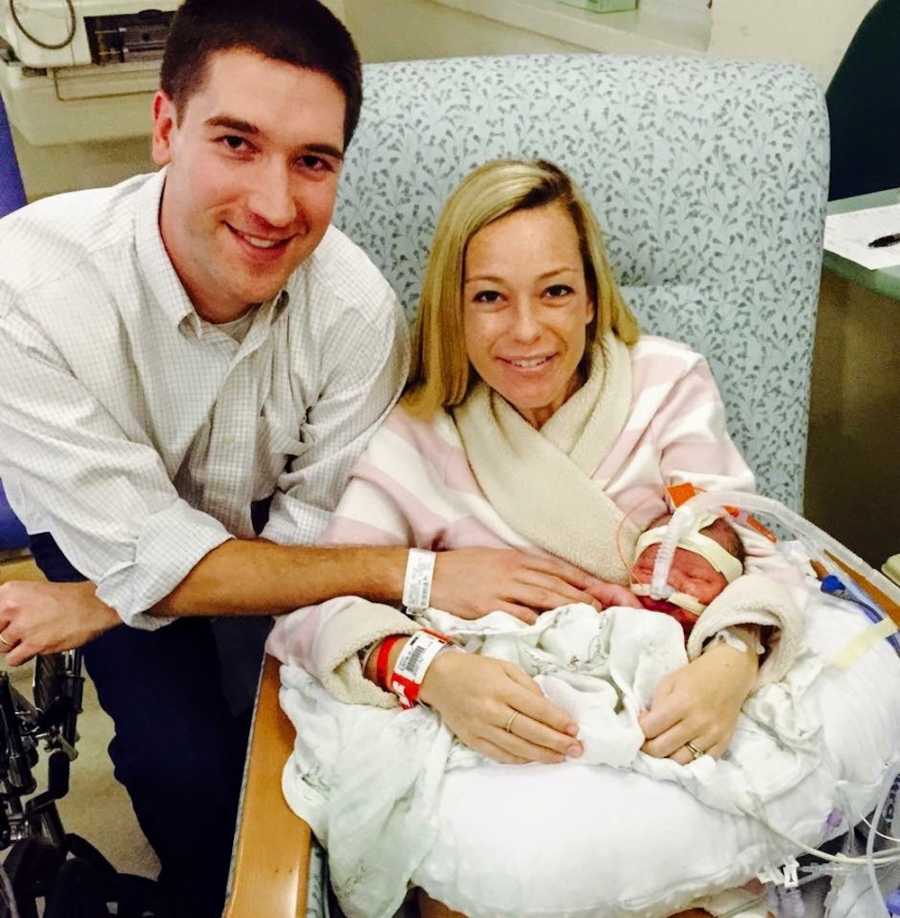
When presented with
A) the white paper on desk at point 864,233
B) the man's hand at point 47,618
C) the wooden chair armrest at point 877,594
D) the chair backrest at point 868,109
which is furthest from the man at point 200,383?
the chair backrest at point 868,109

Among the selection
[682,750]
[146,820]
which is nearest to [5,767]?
[146,820]

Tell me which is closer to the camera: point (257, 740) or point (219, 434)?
point (257, 740)

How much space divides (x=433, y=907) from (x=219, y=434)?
619 mm

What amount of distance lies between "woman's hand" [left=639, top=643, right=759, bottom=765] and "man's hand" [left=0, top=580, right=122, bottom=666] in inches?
26.7

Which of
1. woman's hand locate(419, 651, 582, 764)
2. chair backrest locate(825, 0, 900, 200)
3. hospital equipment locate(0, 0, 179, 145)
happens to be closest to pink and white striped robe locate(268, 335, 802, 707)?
woman's hand locate(419, 651, 582, 764)

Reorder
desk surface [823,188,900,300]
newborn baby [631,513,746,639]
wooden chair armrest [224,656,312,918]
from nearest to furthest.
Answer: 1. wooden chair armrest [224,656,312,918]
2. newborn baby [631,513,746,639]
3. desk surface [823,188,900,300]

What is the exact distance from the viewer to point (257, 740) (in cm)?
120

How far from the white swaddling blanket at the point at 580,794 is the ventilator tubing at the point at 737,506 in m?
0.05

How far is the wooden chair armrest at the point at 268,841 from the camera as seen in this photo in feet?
3.28

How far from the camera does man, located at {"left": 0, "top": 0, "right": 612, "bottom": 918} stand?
3.85 ft

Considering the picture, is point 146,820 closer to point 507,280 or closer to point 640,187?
point 507,280

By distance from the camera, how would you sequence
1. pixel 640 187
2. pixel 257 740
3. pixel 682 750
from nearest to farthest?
pixel 682 750, pixel 257 740, pixel 640 187

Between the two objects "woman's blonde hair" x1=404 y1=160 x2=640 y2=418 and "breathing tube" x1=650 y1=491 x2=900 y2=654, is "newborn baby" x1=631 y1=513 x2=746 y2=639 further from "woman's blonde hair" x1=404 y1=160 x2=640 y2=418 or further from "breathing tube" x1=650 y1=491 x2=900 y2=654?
"woman's blonde hair" x1=404 y1=160 x2=640 y2=418

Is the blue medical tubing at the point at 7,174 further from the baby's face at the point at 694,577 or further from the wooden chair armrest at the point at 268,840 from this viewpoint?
the baby's face at the point at 694,577
